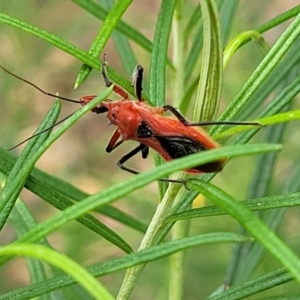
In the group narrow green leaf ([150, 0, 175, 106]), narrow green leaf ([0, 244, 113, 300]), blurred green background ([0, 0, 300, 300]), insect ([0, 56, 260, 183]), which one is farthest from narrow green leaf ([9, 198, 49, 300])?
blurred green background ([0, 0, 300, 300])

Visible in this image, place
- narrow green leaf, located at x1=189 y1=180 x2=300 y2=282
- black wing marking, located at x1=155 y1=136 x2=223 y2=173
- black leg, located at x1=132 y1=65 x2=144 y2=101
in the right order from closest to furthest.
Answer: narrow green leaf, located at x1=189 y1=180 x2=300 y2=282 < black wing marking, located at x1=155 y1=136 x2=223 y2=173 < black leg, located at x1=132 y1=65 x2=144 y2=101

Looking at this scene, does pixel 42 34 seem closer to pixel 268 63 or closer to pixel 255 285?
pixel 268 63

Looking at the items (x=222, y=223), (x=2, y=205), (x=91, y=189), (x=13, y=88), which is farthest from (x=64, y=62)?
(x=2, y=205)

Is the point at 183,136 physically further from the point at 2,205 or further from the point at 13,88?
the point at 13,88

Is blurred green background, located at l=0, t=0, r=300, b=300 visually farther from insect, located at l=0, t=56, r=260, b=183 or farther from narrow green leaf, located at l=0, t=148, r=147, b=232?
insect, located at l=0, t=56, r=260, b=183

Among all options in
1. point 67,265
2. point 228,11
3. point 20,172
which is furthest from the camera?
point 228,11

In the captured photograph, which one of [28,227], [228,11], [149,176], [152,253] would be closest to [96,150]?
[228,11]

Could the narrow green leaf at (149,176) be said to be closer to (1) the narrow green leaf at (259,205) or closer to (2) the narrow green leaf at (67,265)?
(2) the narrow green leaf at (67,265)
